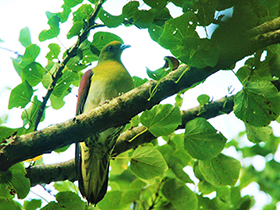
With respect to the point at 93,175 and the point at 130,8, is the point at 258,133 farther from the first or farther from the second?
the point at 93,175

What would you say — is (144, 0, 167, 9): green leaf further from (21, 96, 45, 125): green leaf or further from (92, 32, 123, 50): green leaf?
(21, 96, 45, 125): green leaf

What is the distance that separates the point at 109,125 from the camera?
2035 millimetres

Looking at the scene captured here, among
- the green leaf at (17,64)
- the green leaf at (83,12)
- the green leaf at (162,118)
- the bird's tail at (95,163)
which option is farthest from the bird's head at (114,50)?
the green leaf at (162,118)

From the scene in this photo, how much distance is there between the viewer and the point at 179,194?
2.25 m

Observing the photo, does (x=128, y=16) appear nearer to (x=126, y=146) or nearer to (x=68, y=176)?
(x=126, y=146)

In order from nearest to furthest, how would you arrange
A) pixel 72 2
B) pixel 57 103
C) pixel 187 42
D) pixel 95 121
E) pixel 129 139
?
pixel 187 42
pixel 95 121
pixel 72 2
pixel 57 103
pixel 129 139

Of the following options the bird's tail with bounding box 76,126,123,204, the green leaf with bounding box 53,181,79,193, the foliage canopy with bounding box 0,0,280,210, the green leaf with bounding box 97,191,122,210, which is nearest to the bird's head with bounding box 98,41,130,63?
the foliage canopy with bounding box 0,0,280,210

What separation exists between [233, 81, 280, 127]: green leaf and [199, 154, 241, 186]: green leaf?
1.36 ft

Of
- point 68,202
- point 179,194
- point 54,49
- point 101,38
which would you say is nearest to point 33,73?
point 54,49

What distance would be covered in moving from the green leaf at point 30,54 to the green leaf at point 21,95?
186mm

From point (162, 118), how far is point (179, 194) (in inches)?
29.2

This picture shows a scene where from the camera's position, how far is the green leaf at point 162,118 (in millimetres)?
1878

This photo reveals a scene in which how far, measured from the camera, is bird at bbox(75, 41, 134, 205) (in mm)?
2768

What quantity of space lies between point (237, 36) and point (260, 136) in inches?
52.9
